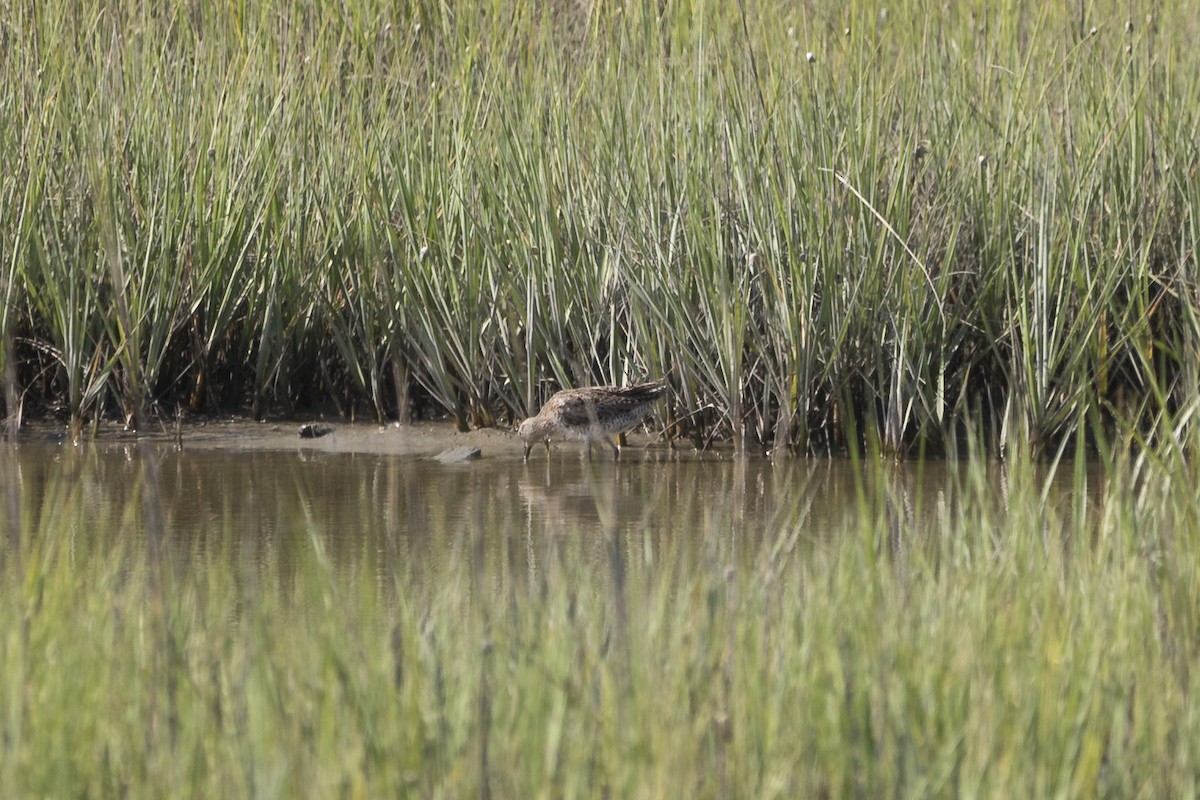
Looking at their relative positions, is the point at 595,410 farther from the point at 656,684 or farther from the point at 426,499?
the point at 656,684

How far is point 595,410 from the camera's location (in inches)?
251

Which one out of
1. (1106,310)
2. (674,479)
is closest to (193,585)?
(674,479)

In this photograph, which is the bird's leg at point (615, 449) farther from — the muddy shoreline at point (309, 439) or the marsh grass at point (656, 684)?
the marsh grass at point (656, 684)

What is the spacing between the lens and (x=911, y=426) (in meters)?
6.83

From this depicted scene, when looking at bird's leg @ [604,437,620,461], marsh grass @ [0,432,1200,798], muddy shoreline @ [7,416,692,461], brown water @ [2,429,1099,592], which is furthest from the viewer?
muddy shoreline @ [7,416,692,461]

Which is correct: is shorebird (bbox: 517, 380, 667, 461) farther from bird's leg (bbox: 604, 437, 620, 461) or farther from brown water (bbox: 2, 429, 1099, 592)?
brown water (bbox: 2, 429, 1099, 592)

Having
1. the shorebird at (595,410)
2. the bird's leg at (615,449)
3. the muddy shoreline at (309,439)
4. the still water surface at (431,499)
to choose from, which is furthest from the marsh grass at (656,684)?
the muddy shoreline at (309,439)

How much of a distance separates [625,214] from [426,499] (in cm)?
147

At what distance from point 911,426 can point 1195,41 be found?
2.02 m

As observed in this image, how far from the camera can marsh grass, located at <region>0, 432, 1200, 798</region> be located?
269 cm

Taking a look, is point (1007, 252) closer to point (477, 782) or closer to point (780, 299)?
point (780, 299)

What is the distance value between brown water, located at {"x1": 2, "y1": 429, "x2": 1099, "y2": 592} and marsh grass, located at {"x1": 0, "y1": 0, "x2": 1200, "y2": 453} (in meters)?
0.28

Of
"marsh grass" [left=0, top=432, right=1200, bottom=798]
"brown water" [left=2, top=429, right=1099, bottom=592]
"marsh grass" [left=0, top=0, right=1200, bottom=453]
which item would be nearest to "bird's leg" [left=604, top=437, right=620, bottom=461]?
"brown water" [left=2, top=429, right=1099, bottom=592]

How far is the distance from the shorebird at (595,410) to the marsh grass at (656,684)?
9.10ft
